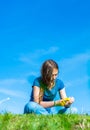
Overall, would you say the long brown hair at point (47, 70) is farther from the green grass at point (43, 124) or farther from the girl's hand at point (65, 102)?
the green grass at point (43, 124)

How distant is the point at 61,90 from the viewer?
1412cm

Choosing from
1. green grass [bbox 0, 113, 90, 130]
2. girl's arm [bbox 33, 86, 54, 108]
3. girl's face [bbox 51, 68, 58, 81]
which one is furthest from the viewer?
girl's face [bbox 51, 68, 58, 81]

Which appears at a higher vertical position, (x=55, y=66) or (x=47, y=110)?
(x=55, y=66)

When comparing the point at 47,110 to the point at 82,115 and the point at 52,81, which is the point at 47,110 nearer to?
the point at 52,81

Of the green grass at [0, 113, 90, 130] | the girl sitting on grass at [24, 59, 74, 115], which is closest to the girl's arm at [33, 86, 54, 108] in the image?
the girl sitting on grass at [24, 59, 74, 115]

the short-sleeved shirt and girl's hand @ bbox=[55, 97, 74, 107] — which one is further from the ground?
the short-sleeved shirt

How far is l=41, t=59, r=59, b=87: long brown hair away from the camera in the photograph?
13.5 meters

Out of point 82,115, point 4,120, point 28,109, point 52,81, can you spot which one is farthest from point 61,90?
point 4,120

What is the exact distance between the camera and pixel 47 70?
13.5 metres

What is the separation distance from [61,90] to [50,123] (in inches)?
217

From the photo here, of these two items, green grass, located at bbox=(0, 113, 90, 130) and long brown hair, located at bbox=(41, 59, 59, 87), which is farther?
long brown hair, located at bbox=(41, 59, 59, 87)

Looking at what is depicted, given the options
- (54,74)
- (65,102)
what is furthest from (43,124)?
(54,74)

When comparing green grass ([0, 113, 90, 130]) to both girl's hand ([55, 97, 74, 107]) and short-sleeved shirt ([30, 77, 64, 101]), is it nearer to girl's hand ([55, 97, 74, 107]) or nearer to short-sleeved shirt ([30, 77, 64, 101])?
girl's hand ([55, 97, 74, 107])

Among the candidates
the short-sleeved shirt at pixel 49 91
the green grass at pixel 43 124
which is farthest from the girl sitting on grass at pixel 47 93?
the green grass at pixel 43 124
